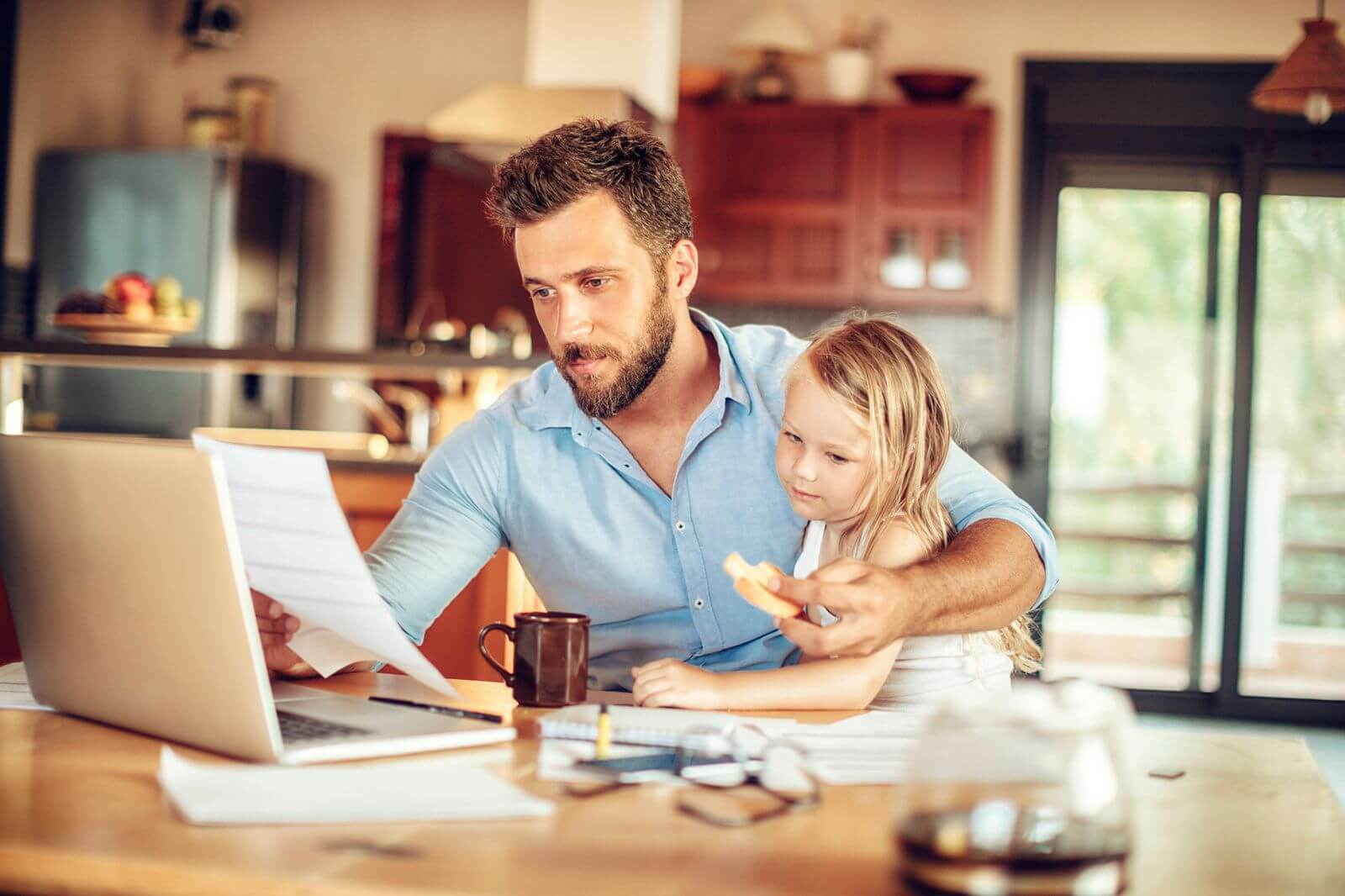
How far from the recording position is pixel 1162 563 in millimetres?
5664

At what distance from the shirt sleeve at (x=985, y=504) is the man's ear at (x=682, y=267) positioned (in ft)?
1.46

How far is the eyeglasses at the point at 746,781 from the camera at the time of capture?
3.33ft

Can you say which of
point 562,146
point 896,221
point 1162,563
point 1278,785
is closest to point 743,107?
point 896,221

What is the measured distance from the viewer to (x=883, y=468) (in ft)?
5.56

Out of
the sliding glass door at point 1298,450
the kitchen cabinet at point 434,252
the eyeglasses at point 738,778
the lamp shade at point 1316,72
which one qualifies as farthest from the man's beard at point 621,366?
the sliding glass door at point 1298,450

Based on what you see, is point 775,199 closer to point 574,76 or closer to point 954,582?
point 574,76

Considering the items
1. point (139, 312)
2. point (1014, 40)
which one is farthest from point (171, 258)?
point (1014, 40)

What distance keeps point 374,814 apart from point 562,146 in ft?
3.49

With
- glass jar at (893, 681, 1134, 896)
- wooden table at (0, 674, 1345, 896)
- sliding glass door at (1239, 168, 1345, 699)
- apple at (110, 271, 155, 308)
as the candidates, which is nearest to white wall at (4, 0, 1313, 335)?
sliding glass door at (1239, 168, 1345, 699)

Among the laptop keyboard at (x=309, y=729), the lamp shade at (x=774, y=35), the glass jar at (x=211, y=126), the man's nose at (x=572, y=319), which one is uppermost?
the lamp shade at (x=774, y=35)

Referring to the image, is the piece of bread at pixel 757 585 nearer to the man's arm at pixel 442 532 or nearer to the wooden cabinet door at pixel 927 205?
the man's arm at pixel 442 532

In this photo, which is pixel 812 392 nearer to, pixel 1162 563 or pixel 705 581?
pixel 705 581

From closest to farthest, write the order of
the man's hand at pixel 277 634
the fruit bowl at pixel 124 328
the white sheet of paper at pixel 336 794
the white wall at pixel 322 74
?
1. the white sheet of paper at pixel 336 794
2. the man's hand at pixel 277 634
3. the fruit bowl at pixel 124 328
4. the white wall at pixel 322 74

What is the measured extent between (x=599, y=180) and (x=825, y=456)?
47 cm
